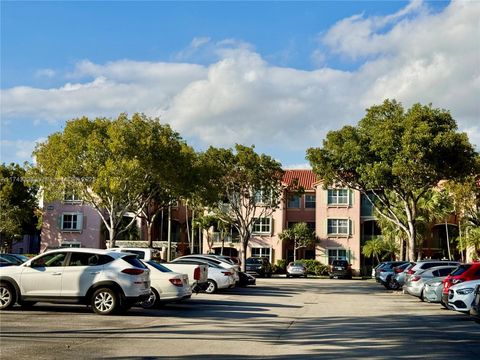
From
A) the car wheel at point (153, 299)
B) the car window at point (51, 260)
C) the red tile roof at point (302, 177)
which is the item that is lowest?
the car wheel at point (153, 299)

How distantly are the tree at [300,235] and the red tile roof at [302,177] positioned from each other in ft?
16.2

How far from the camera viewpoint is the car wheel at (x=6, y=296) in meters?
16.3

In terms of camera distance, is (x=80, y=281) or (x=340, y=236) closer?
(x=80, y=281)

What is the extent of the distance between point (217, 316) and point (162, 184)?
1951 cm

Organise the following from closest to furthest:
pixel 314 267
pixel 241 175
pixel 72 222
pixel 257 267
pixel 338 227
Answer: pixel 241 175 < pixel 257 267 < pixel 314 267 < pixel 72 222 < pixel 338 227

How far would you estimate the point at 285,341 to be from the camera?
12.6m

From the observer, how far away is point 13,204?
196 ft

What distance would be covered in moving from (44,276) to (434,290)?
13.8 metres

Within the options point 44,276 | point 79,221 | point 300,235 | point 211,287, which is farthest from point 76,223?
point 44,276

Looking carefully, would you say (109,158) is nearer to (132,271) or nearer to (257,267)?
(132,271)

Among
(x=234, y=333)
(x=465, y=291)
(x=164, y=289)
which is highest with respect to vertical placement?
(x=465, y=291)

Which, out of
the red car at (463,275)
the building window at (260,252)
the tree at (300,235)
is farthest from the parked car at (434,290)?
the building window at (260,252)

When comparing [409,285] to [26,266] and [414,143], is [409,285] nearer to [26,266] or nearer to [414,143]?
[414,143]

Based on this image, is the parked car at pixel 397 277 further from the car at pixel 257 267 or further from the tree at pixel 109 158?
the car at pixel 257 267
